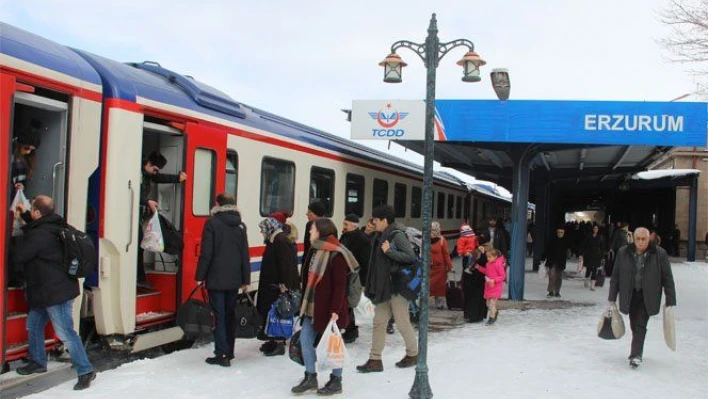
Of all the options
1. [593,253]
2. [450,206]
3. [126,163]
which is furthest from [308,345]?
[450,206]

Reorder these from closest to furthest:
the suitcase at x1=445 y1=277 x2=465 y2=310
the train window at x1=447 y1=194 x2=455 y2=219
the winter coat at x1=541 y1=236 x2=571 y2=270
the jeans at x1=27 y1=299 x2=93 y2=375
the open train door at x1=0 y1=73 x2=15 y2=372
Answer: the open train door at x1=0 y1=73 x2=15 y2=372
the jeans at x1=27 y1=299 x2=93 y2=375
the suitcase at x1=445 y1=277 x2=465 y2=310
the winter coat at x1=541 y1=236 x2=571 y2=270
the train window at x1=447 y1=194 x2=455 y2=219

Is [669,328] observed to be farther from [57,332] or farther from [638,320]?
[57,332]

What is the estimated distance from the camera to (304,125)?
37.0ft

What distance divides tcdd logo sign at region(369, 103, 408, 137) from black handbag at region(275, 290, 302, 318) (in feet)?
13.2

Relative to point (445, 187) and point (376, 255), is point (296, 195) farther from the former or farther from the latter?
point (445, 187)

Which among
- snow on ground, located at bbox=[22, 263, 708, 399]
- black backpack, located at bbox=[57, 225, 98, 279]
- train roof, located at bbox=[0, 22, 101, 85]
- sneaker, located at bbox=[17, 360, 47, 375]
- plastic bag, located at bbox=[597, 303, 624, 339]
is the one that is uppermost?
train roof, located at bbox=[0, 22, 101, 85]

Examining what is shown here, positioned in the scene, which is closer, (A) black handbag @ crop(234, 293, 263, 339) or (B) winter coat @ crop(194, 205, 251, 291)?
(B) winter coat @ crop(194, 205, 251, 291)

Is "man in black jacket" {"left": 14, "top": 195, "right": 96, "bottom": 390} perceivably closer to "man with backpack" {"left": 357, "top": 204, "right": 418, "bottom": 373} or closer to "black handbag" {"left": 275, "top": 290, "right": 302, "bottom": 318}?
"black handbag" {"left": 275, "top": 290, "right": 302, "bottom": 318}

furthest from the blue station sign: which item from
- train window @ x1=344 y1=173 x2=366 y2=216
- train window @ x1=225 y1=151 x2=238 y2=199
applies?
train window @ x1=225 y1=151 x2=238 y2=199

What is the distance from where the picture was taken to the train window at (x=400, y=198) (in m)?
14.6

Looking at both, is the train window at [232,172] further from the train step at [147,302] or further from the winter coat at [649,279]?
the winter coat at [649,279]

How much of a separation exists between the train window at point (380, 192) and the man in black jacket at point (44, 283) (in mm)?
8318

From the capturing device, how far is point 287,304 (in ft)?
21.8

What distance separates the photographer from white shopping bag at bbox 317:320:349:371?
17.9 ft
